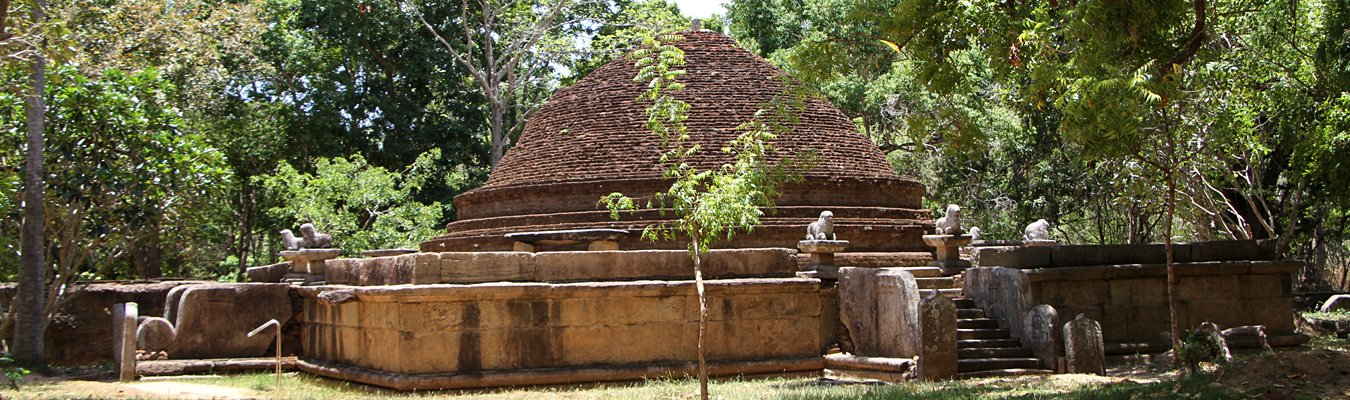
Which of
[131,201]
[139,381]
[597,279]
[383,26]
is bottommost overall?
[139,381]

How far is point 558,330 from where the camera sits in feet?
38.6

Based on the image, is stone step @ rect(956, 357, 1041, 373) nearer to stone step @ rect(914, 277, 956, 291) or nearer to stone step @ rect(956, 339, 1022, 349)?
stone step @ rect(956, 339, 1022, 349)

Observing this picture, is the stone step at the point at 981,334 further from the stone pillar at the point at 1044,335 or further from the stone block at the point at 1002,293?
the stone pillar at the point at 1044,335

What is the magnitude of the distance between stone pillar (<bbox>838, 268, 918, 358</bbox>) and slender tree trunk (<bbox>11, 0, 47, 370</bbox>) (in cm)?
896

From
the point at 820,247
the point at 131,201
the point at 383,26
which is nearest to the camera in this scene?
the point at 820,247

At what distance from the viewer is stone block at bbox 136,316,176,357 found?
13.3 m

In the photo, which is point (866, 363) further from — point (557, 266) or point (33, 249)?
point (33, 249)

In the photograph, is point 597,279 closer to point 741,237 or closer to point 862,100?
point 741,237

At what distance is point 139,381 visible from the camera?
1241cm

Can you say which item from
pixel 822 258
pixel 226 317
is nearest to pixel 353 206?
pixel 226 317

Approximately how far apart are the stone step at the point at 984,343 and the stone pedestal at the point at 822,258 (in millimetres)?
1525

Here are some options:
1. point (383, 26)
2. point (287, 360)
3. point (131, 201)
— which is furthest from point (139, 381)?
point (383, 26)

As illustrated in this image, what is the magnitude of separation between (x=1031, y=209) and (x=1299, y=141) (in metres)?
10.5

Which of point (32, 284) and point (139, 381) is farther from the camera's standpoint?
point (32, 284)
